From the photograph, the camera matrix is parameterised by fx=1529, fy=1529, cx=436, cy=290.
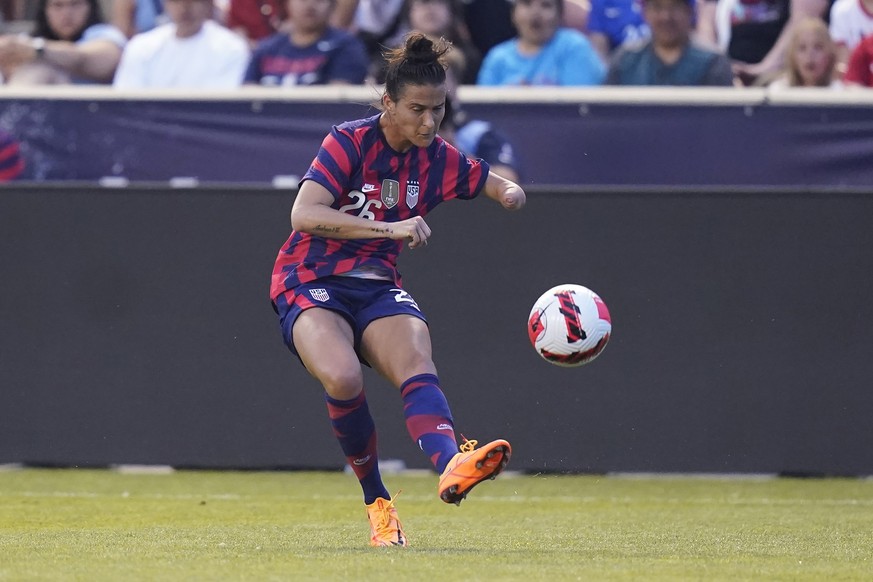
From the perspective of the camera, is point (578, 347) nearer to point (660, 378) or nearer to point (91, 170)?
point (660, 378)

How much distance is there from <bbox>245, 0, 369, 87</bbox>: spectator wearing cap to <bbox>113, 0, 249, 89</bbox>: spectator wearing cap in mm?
401

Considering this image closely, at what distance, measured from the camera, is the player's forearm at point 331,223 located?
597cm

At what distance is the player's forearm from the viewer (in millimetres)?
5969

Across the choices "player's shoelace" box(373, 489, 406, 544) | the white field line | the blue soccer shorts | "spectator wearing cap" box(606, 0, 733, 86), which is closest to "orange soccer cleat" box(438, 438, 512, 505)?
"player's shoelace" box(373, 489, 406, 544)

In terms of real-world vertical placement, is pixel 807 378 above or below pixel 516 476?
above

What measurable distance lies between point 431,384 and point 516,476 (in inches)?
141

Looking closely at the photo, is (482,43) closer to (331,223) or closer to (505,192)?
(505,192)

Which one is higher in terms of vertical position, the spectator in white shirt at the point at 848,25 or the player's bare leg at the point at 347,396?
the spectator in white shirt at the point at 848,25

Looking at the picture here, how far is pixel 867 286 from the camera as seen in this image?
365 inches

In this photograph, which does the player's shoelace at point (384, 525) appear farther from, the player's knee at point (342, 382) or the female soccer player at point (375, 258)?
the player's knee at point (342, 382)

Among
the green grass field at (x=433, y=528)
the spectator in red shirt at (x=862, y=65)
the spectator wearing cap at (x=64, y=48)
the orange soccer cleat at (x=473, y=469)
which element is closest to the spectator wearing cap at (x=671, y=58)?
the spectator in red shirt at (x=862, y=65)

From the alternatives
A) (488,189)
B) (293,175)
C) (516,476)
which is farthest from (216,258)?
(488,189)

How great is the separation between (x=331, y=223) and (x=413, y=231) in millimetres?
427

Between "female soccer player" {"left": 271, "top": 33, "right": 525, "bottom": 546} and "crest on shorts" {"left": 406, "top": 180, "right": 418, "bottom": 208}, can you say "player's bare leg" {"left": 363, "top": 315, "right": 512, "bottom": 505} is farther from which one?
"crest on shorts" {"left": 406, "top": 180, "right": 418, "bottom": 208}
